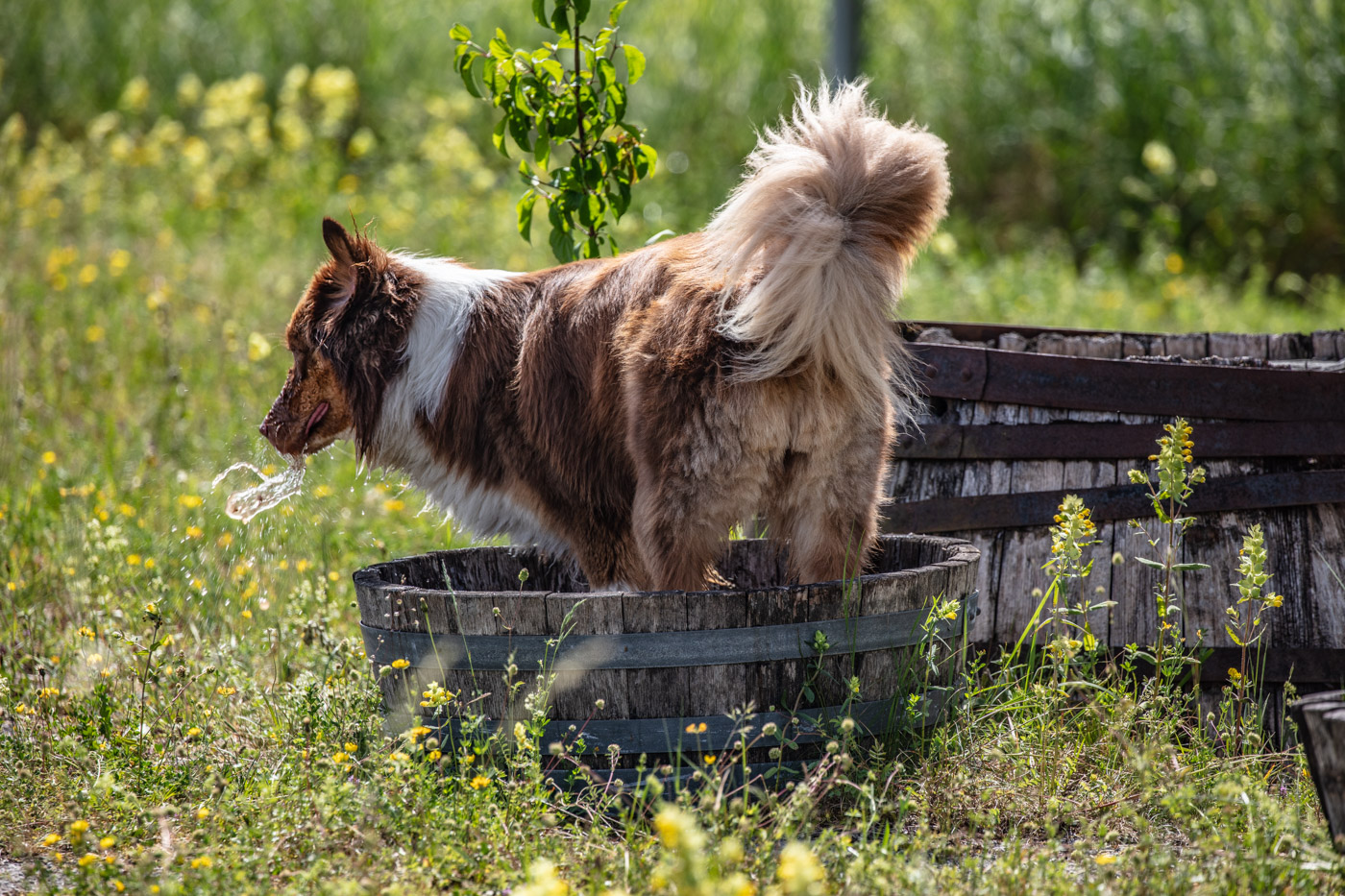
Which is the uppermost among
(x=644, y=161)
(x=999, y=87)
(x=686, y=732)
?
(x=999, y=87)

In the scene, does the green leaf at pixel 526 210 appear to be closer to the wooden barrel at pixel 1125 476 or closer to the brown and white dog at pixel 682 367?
the brown and white dog at pixel 682 367

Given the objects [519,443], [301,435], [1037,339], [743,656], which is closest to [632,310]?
[519,443]

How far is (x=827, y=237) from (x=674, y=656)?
3.35 feet

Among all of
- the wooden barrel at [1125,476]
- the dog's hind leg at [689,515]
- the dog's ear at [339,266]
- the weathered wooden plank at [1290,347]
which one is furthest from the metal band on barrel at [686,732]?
the weathered wooden plank at [1290,347]

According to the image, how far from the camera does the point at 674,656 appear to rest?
2592 mm

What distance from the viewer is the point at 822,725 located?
105 inches

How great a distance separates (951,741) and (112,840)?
1.83m

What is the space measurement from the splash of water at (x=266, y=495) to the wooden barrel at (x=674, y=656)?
3.11 ft

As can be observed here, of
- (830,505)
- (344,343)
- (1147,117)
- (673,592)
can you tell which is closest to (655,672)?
(673,592)

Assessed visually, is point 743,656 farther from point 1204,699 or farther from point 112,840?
point 1204,699

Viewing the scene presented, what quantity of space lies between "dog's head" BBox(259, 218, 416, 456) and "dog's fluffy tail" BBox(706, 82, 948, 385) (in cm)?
103

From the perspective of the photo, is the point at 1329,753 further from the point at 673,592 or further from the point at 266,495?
the point at 266,495

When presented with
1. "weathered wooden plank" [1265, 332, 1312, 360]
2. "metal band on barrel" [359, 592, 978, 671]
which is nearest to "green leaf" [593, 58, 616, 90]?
"metal band on barrel" [359, 592, 978, 671]

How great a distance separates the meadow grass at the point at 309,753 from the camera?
2.28 metres
